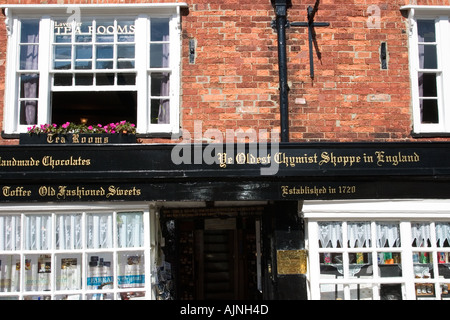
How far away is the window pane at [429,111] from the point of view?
6.63 meters

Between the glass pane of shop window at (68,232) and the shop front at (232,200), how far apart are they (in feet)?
0.04

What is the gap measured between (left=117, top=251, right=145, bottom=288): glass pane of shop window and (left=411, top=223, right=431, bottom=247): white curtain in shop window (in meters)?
3.76

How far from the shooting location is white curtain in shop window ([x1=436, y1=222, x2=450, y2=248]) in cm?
620

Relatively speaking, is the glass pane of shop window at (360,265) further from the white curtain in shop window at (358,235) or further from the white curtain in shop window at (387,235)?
the white curtain in shop window at (387,235)

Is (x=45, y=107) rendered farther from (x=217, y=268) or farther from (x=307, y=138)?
(x=217, y=268)

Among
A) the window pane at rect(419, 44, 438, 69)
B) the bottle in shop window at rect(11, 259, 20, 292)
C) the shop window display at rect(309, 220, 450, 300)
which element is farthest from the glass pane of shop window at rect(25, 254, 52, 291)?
the window pane at rect(419, 44, 438, 69)

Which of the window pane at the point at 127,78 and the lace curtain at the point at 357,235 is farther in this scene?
the window pane at the point at 127,78

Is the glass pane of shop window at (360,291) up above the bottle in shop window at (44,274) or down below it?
below

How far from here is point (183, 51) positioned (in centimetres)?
653

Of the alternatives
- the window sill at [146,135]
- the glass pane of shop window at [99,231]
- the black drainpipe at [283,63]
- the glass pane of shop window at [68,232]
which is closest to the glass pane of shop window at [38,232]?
the glass pane of shop window at [68,232]

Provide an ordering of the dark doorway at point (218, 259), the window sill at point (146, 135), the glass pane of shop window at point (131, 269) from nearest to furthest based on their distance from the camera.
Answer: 1. the glass pane of shop window at point (131, 269)
2. the window sill at point (146, 135)
3. the dark doorway at point (218, 259)

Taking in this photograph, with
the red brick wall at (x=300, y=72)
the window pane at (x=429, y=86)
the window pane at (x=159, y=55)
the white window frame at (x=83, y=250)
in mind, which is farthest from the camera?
the window pane at (x=429, y=86)

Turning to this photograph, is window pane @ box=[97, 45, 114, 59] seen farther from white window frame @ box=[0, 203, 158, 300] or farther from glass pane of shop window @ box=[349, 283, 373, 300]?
glass pane of shop window @ box=[349, 283, 373, 300]

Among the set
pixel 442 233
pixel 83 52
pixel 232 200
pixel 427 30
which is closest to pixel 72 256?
pixel 232 200
